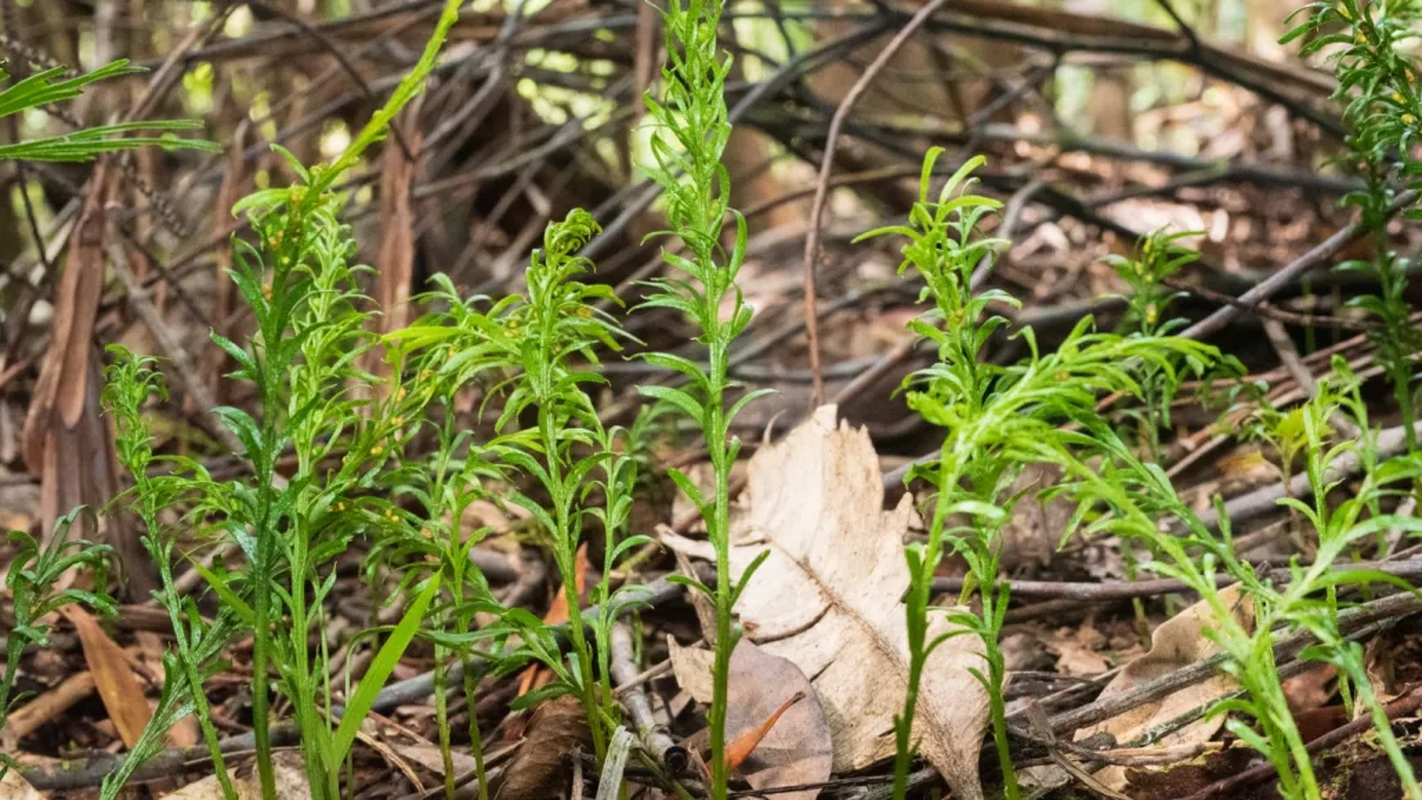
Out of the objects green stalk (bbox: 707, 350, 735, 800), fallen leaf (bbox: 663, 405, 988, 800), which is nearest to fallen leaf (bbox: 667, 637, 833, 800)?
fallen leaf (bbox: 663, 405, 988, 800)

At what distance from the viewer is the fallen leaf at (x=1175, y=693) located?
1311mm

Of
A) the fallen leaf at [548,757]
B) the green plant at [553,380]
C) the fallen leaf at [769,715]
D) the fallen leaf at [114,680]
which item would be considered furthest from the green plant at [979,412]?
the fallen leaf at [114,680]

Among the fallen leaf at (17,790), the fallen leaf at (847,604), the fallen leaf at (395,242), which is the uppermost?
the fallen leaf at (395,242)

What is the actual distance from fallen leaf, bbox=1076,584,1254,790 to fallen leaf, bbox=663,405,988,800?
0.61 feet

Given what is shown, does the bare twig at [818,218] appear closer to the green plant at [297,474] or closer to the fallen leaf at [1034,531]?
the fallen leaf at [1034,531]

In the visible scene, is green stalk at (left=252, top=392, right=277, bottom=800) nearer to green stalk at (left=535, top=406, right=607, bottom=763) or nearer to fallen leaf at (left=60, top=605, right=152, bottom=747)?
green stalk at (left=535, top=406, right=607, bottom=763)

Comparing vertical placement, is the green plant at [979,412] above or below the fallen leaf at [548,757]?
above

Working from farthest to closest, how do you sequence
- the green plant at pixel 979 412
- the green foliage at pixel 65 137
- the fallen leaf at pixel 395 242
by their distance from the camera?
the fallen leaf at pixel 395 242 → the green foliage at pixel 65 137 → the green plant at pixel 979 412

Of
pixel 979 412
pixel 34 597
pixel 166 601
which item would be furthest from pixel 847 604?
pixel 34 597

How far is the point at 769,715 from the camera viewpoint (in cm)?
141

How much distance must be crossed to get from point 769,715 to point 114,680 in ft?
3.72

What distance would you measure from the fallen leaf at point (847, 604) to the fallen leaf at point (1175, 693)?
0.61ft

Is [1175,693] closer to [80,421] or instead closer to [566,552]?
[566,552]

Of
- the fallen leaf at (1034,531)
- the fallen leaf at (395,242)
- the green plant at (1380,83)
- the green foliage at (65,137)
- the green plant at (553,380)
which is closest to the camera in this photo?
the green foliage at (65,137)
